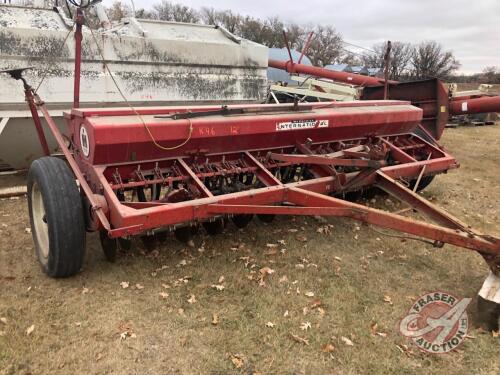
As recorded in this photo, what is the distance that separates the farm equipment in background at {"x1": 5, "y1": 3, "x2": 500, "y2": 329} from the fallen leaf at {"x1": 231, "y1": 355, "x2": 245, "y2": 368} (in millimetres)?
1037

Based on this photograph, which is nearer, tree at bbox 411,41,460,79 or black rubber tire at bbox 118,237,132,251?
black rubber tire at bbox 118,237,132,251

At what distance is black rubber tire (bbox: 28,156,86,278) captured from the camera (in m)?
3.21

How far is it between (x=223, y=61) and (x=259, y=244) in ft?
11.6

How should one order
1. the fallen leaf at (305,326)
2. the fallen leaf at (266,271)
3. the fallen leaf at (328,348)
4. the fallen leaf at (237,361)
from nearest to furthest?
the fallen leaf at (237,361) → the fallen leaf at (328,348) → the fallen leaf at (305,326) → the fallen leaf at (266,271)

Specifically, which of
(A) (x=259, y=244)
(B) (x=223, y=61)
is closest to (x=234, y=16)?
(B) (x=223, y=61)

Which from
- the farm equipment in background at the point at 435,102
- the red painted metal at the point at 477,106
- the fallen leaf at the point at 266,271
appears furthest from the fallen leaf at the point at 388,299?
the red painted metal at the point at 477,106

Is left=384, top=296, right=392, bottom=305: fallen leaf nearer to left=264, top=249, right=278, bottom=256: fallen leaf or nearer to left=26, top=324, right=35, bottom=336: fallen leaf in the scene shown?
left=264, top=249, right=278, bottom=256: fallen leaf

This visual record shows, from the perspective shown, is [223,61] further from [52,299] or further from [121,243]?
[52,299]

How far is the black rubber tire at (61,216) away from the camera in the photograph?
10.5 ft

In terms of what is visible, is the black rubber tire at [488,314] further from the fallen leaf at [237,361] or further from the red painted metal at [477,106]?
the red painted metal at [477,106]

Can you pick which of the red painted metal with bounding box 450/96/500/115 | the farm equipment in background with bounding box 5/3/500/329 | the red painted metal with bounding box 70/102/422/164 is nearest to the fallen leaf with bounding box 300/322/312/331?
the farm equipment in background with bounding box 5/3/500/329

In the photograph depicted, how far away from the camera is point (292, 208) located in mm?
3469

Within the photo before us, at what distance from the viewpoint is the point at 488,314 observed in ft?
9.64

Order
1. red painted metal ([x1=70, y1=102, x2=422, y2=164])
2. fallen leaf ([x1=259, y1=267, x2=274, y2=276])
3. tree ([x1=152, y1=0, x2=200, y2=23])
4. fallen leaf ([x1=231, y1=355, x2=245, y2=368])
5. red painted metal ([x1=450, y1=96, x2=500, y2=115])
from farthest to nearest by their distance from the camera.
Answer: tree ([x1=152, y1=0, x2=200, y2=23]) → red painted metal ([x1=450, y1=96, x2=500, y2=115]) → fallen leaf ([x1=259, y1=267, x2=274, y2=276]) → red painted metal ([x1=70, y1=102, x2=422, y2=164]) → fallen leaf ([x1=231, y1=355, x2=245, y2=368])
